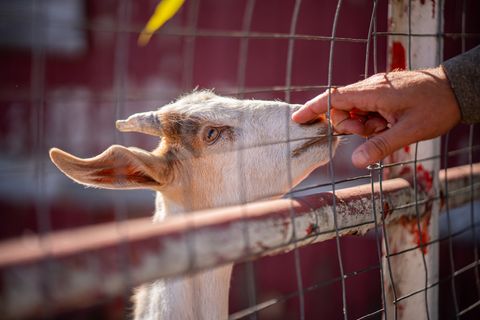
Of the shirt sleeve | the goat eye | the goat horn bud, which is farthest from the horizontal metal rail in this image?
the goat horn bud

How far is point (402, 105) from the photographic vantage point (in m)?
2.07

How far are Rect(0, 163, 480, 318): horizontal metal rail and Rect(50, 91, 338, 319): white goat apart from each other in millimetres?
1013

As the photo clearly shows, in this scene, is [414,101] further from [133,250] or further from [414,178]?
[133,250]

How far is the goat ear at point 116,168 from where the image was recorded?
2.47 meters

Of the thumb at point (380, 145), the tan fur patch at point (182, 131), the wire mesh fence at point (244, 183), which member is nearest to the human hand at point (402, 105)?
the thumb at point (380, 145)

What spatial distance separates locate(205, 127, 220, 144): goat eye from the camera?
327cm

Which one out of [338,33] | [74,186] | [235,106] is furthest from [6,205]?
[235,106]

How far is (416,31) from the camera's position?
2855 mm

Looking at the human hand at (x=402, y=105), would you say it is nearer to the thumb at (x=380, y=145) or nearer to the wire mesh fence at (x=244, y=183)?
the thumb at (x=380, y=145)

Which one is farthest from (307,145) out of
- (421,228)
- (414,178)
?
(421,228)

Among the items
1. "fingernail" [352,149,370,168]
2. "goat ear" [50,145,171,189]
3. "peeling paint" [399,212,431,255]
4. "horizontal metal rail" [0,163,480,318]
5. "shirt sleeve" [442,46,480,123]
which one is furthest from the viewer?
"peeling paint" [399,212,431,255]

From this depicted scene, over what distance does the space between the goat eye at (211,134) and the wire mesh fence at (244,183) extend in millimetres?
156

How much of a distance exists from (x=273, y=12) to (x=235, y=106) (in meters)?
3.92

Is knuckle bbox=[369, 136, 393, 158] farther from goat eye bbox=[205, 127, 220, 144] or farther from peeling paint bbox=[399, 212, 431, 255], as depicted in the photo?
goat eye bbox=[205, 127, 220, 144]
